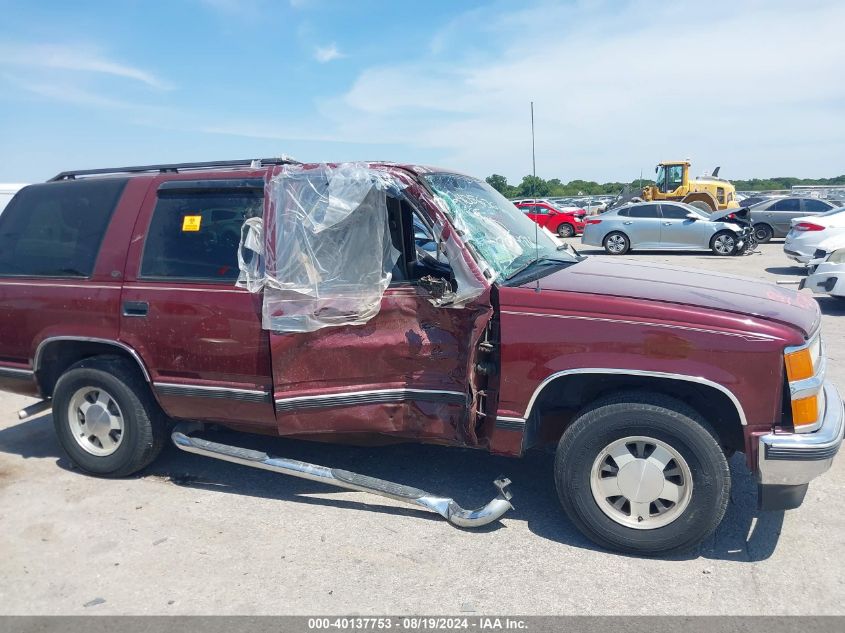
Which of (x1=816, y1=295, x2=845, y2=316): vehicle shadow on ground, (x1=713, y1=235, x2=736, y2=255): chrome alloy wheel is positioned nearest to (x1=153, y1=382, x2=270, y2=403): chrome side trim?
(x1=816, y1=295, x2=845, y2=316): vehicle shadow on ground

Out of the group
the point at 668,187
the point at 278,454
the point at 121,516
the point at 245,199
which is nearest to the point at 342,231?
the point at 245,199

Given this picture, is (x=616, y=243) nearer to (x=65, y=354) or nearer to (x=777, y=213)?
(x=777, y=213)

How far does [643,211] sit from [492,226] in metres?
16.4

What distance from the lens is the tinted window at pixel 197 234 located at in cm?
421

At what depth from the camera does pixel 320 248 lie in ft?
13.3

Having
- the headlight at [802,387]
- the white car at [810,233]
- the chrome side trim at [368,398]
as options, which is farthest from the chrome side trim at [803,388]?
Result: the white car at [810,233]

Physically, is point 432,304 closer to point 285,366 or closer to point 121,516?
point 285,366

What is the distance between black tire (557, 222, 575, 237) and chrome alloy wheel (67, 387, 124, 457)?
23.3m

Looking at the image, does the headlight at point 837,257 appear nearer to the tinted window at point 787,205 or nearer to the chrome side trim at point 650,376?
the chrome side trim at point 650,376

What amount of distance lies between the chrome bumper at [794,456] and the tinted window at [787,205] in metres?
20.7

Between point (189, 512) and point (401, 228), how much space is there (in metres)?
2.12

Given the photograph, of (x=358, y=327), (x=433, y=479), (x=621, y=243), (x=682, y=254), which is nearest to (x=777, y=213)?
(x=682, y=254)

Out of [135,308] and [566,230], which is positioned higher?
[135,308]

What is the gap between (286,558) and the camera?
12.1 feet
